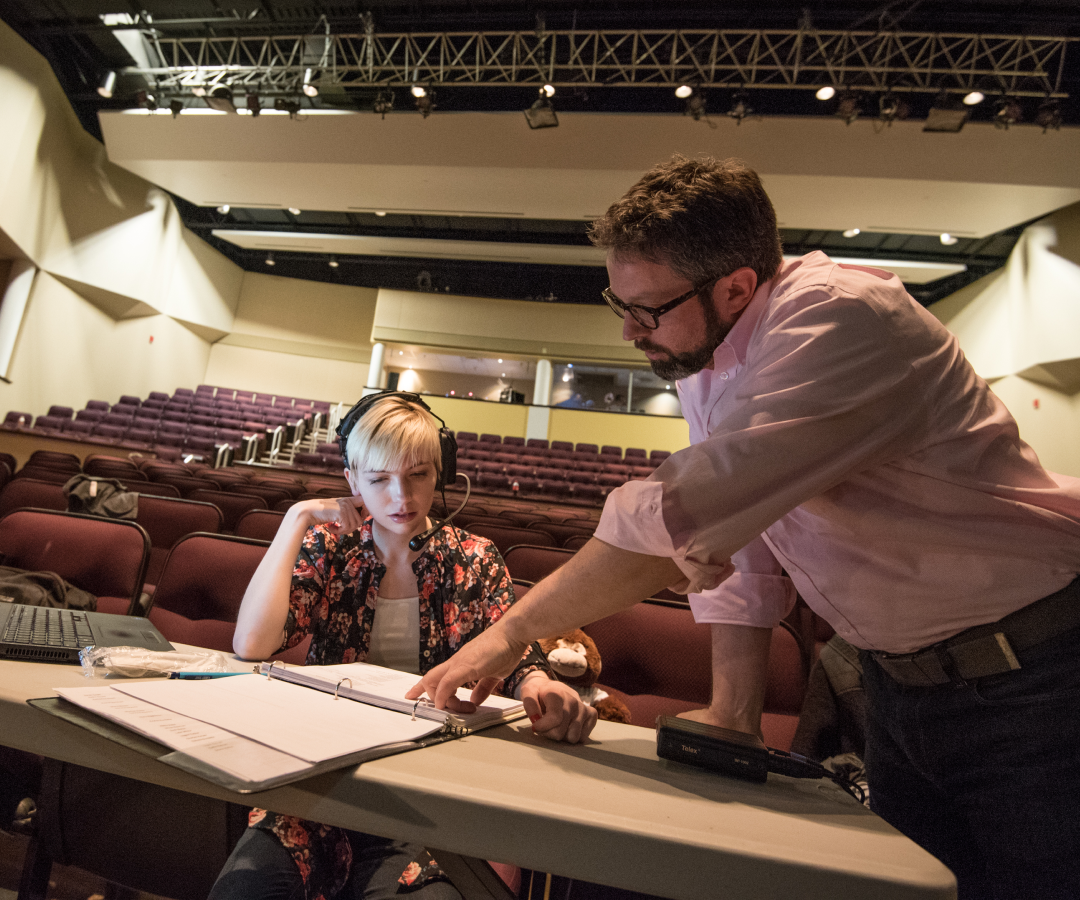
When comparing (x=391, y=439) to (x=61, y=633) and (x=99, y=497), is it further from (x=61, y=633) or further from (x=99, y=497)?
(x=99, y=497)

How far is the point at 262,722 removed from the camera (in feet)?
2.16

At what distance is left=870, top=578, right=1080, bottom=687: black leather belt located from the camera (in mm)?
813

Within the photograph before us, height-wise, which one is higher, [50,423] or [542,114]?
[542,114]

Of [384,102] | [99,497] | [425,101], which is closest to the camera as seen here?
[99,497]

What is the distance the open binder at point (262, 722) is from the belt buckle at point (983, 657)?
64 cm

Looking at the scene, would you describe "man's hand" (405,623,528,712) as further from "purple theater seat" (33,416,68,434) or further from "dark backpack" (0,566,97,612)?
"purple theater seat" (33,416,68,434)

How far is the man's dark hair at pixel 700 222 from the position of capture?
96 cm

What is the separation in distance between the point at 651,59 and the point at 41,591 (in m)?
7.94

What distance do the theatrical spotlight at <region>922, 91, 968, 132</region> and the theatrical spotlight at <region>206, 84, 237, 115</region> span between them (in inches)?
318

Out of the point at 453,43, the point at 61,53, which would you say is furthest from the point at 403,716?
the point at 61,53

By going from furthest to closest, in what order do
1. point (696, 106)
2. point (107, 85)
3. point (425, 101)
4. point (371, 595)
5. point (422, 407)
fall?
point (107, 85) → point (425, 101) → point (696, 106) → point (422, 407) → point (371, 595)

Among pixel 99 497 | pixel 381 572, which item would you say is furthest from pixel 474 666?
pixel 99 497

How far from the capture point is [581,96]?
7391 millimetres

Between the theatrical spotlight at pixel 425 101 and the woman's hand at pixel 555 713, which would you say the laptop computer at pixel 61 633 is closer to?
the woman's hand at pixel 555 713
